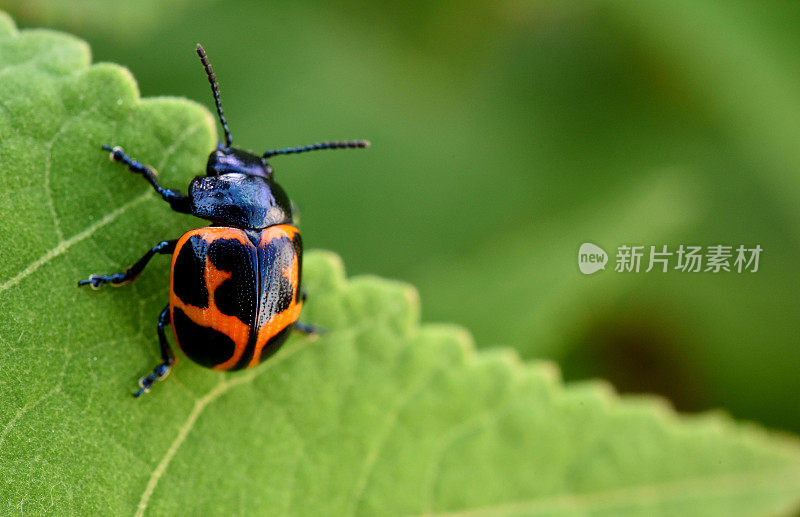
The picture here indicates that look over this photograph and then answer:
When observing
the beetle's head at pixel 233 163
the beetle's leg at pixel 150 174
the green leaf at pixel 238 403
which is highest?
the beetle's head at pixel 233 163

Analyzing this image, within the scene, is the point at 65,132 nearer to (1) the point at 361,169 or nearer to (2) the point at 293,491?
(2) the point at 293,491

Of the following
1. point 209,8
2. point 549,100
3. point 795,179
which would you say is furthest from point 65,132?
point 795,179

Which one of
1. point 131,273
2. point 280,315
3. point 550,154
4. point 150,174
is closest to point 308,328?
point 280,315

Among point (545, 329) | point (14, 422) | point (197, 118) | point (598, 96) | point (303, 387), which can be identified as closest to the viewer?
point (14, 422)

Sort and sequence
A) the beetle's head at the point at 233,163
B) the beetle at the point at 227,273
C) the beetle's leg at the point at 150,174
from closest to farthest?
the beetle's leg at the point at 150,174
the beetle at the point at 227,273
the beetle's head at the point at 233,163

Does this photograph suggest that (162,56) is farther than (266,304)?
Yes

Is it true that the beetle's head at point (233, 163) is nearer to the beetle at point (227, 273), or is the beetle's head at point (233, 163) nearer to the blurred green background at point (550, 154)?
the beetle at point (227, 273)
